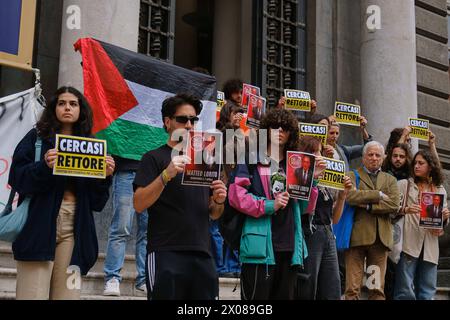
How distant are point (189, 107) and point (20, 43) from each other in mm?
4850

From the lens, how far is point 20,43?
9.42 m

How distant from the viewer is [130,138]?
338 inches

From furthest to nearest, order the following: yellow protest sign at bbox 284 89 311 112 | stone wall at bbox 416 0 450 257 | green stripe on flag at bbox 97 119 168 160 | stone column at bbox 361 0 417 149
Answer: stone wall at bbox 416 0 450 257 → stone column at bbox 361 0 417 149 → yellow protest sign at bbox 284 89 311 112 → green stripe on flag at bbox 97 119 168 160

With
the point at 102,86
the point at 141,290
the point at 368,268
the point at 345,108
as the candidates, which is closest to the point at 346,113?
the point at 345,108

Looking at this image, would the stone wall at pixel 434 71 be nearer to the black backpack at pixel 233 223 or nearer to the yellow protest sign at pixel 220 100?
the yellow protest sign at pixel 220 100

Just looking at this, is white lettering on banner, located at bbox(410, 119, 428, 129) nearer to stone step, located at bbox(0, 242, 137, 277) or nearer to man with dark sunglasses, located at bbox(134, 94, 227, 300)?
stone step, located at bbox(0, 242, 137, 277)

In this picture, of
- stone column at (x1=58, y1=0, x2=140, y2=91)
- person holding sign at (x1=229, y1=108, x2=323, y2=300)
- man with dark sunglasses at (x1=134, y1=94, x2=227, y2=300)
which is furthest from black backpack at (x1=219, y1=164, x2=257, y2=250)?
stone column at (x1=58, y1=0, x2=140, y2=91)

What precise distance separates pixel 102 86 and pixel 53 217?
3310mm

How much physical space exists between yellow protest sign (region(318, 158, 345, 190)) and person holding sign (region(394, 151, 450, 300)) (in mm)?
1878

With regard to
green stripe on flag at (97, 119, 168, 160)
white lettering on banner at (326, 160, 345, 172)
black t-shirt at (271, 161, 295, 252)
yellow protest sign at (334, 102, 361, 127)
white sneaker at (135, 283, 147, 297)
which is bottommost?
white sneaker at (135, 283, 147, 297)

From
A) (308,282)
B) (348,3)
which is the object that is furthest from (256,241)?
(348,3)

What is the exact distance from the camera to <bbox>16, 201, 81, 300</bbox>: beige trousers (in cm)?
534

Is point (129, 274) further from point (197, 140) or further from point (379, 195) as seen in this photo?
point (197, 140)

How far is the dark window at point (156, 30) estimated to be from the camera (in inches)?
462
